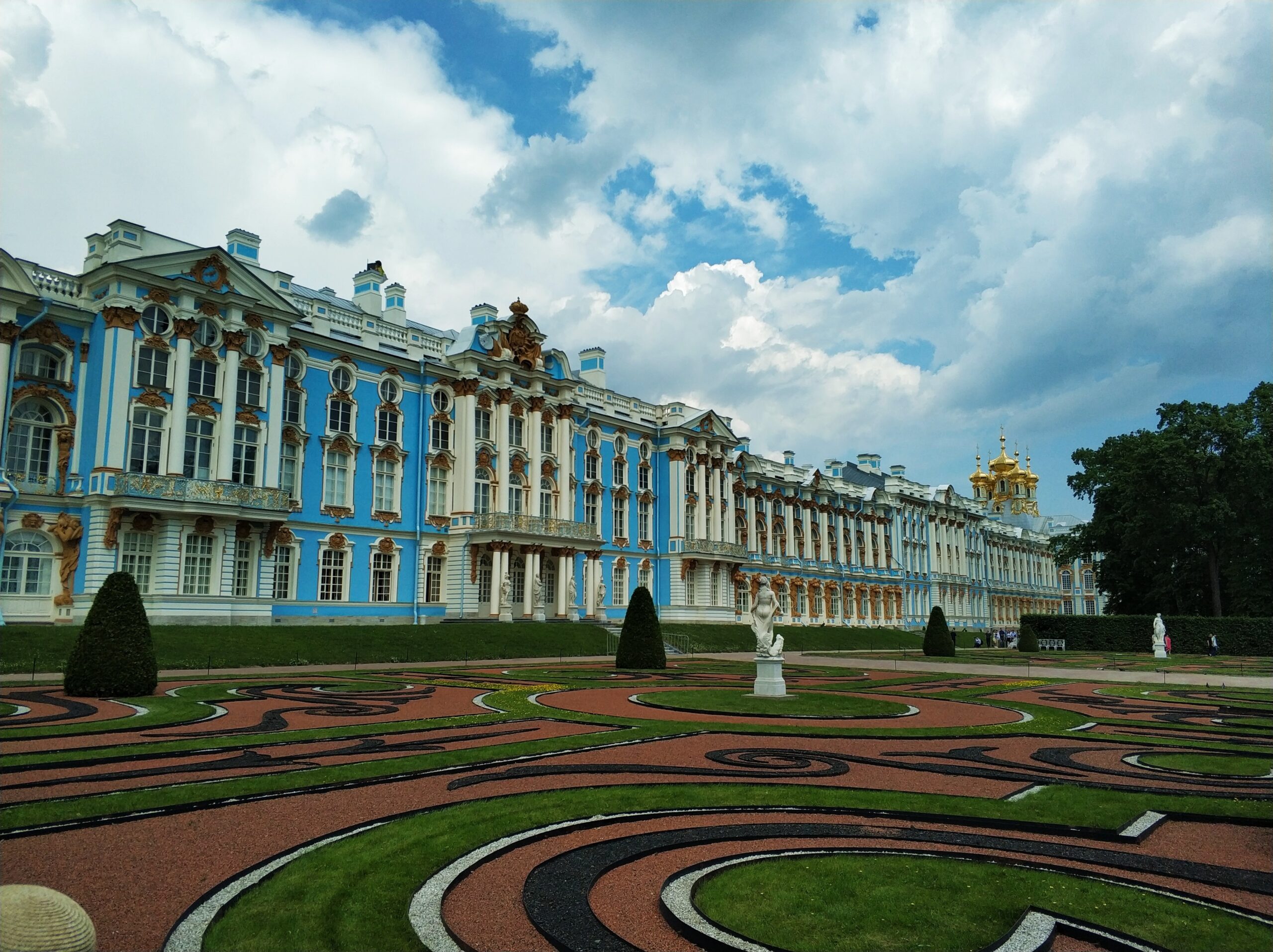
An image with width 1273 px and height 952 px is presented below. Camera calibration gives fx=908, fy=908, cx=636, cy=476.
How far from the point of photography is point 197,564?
35.6m

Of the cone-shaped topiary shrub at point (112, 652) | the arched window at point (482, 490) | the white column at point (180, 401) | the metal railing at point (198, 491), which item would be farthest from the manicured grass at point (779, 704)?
the arched window at point (482, 490)

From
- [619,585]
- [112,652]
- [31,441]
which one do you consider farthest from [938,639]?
[31,441]

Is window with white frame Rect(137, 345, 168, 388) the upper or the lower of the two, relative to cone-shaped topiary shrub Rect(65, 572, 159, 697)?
upper

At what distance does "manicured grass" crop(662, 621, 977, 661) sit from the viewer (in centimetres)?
5094

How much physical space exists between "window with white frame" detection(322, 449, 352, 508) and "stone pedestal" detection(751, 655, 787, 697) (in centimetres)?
2740

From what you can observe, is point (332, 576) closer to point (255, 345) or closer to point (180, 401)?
point (180, 401)

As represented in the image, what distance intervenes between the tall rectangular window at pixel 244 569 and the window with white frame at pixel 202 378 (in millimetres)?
6156

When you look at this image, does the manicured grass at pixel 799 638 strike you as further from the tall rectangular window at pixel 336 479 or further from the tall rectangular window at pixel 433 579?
the tall rectangular window at pixel 336 479

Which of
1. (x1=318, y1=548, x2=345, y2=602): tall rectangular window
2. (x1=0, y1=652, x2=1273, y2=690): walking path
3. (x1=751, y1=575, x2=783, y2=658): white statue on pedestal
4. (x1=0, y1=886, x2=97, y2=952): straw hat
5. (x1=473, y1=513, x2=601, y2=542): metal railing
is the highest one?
(x1=473, y1=513, x2=601, y2=542): metal railing

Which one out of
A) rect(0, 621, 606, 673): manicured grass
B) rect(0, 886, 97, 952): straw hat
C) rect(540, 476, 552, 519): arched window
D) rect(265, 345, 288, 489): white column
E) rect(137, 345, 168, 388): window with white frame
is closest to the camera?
rect(0, 886, 97, 952): straw hat

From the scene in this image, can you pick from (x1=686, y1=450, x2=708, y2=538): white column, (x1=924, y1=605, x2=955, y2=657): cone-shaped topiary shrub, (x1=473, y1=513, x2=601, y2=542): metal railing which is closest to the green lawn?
(x1=686, y1=450, x2=708, y2=538): white column

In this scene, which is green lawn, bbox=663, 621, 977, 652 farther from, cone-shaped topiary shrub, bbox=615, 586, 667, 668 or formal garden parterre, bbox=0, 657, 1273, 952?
formal garden parterre, bbox=0, 657, 1273, 952

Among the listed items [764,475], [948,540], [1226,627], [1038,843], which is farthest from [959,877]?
[948,540]

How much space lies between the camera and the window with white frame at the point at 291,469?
4056cm
